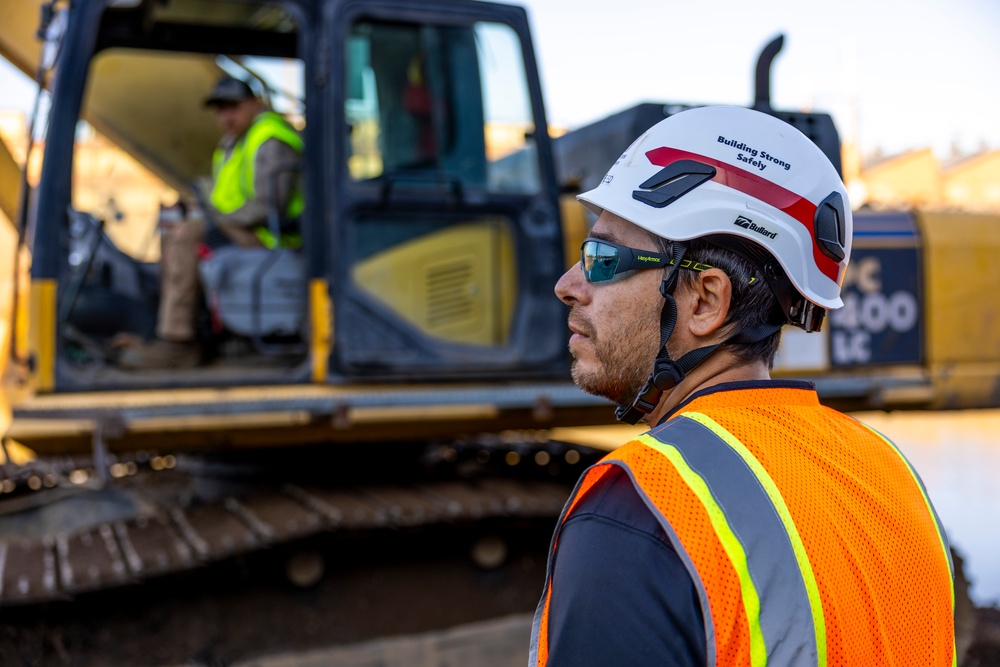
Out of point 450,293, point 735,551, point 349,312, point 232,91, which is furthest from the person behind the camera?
point 232,91

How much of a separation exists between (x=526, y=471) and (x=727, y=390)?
3800mm

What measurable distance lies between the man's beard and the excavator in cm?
249

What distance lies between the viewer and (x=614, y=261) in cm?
148

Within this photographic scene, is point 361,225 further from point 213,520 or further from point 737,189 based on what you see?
point 737,189

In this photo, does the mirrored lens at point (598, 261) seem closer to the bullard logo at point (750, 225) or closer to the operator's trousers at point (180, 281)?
the bullard logo at point (750, 225)

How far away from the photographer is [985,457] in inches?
485

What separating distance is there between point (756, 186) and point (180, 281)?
3.21 metres

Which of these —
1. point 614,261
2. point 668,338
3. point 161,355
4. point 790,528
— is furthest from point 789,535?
point 161,355

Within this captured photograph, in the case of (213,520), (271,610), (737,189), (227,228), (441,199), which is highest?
(441,199)

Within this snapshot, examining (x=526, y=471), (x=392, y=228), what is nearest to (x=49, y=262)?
(x=392, y=228)

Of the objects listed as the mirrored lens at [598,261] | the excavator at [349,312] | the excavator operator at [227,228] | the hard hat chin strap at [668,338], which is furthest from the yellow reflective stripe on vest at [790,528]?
the excavator operator at [227,228]

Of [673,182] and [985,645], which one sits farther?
[985,645]

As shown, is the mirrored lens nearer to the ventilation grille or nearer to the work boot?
the ventilation grille

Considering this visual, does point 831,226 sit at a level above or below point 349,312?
above
